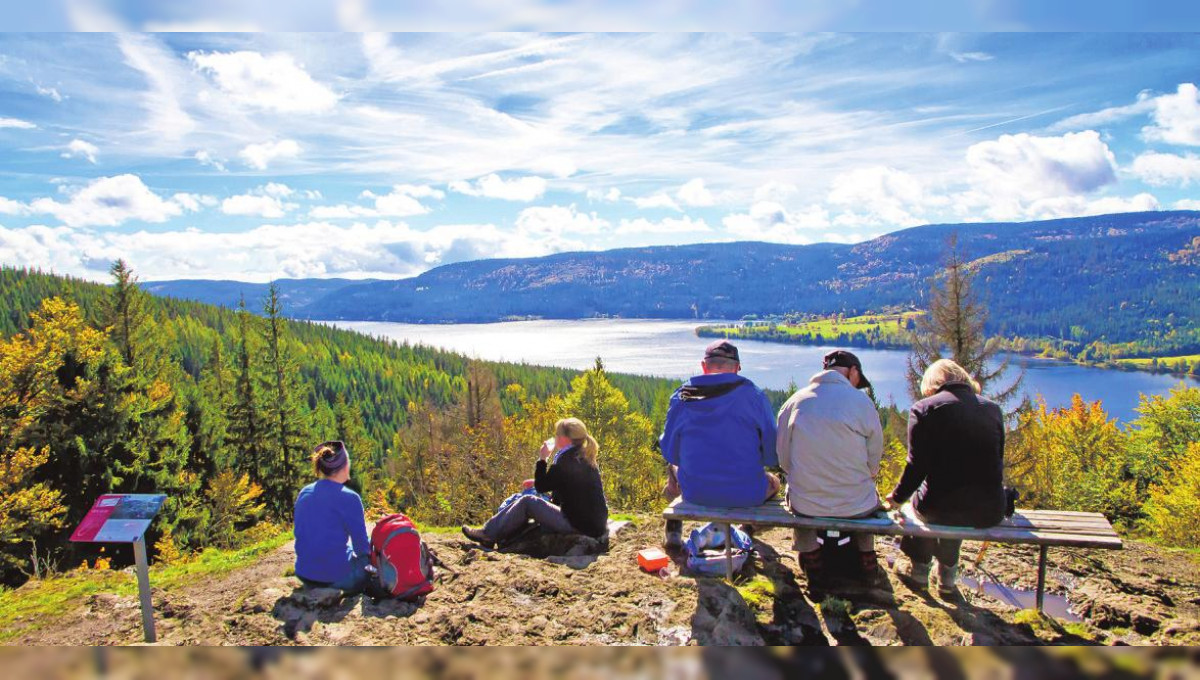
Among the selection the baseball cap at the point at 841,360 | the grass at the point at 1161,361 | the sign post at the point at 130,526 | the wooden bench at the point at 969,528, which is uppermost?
the baseball cap at the point at 841,360

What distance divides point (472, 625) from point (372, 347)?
12498 cm

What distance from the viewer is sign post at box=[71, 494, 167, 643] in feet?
16.3

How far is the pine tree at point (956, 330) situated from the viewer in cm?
2123

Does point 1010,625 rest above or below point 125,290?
below

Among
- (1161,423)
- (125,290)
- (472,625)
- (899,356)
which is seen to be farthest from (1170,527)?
(899,356)

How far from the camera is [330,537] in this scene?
6.20 metres

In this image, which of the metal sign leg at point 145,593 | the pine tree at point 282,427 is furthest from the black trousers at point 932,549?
the pine tree at point 282,427

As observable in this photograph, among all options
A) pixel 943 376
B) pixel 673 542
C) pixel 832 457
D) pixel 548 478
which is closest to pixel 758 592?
pixel 832 457

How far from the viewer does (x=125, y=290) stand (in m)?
27.3

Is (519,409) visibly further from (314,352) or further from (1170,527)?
(1170,527)

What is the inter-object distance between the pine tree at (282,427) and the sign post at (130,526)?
2524 centimetres

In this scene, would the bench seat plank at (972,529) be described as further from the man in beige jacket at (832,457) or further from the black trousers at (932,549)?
the black trousers at (932,549)

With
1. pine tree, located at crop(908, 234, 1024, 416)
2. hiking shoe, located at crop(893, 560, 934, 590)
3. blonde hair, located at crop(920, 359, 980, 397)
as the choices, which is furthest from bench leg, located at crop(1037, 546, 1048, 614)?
pine tree, located at crop(908, 234, 1024, 416)

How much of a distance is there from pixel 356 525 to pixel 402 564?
60 centimetres
